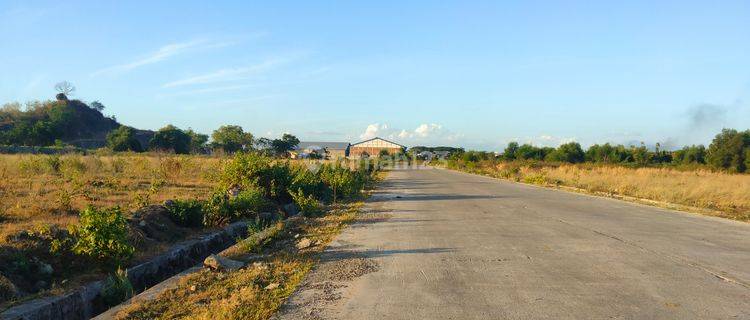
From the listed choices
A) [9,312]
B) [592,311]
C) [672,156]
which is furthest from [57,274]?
[672,156]

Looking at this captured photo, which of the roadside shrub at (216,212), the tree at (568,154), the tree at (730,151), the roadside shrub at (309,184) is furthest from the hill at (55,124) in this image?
the tree at (730,151)

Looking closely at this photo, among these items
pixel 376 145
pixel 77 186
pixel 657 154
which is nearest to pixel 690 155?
pixel 657 154

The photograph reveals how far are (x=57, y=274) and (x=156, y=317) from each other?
2328mm

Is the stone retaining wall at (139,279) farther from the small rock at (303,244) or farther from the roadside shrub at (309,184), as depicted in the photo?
the roadside shrub at (309,184)

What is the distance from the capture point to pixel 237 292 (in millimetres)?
5945

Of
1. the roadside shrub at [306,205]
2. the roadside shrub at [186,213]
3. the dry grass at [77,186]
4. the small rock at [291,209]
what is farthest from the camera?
the small rock at [291,209]

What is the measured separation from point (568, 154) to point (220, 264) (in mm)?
78294

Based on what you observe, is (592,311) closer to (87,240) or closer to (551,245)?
(551,245)

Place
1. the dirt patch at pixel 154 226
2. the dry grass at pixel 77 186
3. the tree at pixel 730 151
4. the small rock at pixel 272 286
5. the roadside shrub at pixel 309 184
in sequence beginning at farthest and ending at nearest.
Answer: the tree at pixel 730 151 < the roadside shrub at pixel 309 184 < the dry grass at pixel 77 186 < the dirt patch at pixel 154 226 < the small rock at pixel 272 286

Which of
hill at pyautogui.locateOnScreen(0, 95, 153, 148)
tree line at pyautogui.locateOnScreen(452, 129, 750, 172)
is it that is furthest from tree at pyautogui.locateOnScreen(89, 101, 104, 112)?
tree line at pyautogui.locateOnScreen(452, 129, 750, 172)

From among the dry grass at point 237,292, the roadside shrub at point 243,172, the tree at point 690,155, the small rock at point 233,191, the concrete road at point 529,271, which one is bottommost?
the dry grass at point 237,292

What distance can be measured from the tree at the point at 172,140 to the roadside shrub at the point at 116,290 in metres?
58.9

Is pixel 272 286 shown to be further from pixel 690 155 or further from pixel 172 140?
pixel 690 155

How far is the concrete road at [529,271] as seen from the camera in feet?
17.6
